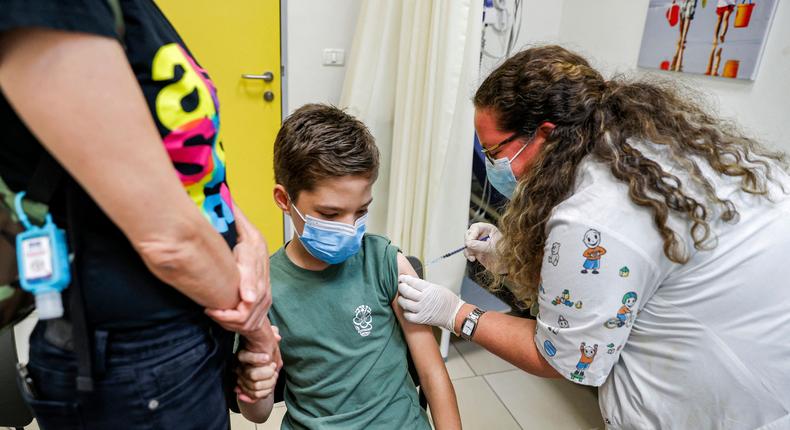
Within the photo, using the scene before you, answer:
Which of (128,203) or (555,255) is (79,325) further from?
(555,255)

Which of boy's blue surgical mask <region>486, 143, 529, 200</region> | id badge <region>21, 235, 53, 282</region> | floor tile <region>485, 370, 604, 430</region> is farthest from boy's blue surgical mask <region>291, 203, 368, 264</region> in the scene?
floor tile <region>485, 370, 604, 430</region>

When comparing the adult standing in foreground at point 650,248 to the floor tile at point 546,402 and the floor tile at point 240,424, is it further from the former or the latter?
the floor tile at point 240,424

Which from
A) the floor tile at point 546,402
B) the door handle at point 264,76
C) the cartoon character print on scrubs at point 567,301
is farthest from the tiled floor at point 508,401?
the door handle at point 264,76

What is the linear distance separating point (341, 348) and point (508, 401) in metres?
1.29

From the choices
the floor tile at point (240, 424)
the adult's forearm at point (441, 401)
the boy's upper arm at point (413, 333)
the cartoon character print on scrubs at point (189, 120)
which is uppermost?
the cartoon character print on scrubs at point (189, 120)

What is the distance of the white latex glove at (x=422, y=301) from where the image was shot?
119cm

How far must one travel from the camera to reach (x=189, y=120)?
609mm

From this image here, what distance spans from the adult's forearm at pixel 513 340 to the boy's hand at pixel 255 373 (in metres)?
0.56

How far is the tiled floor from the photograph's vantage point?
78.9 inches

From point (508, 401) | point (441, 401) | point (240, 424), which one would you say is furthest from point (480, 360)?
point (441, 401)

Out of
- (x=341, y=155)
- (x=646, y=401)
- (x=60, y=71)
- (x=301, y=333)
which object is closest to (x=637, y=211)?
(x=646, y=401)

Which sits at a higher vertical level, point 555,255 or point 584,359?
point 555,255

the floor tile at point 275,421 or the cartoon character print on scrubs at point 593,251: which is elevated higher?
the cartoon character print on scrubs at point 593,251

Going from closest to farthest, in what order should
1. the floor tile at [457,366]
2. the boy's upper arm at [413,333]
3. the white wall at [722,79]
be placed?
the boy's upper arm at [413,333], the white wall at [722,79], the floor tile at [457,366]
